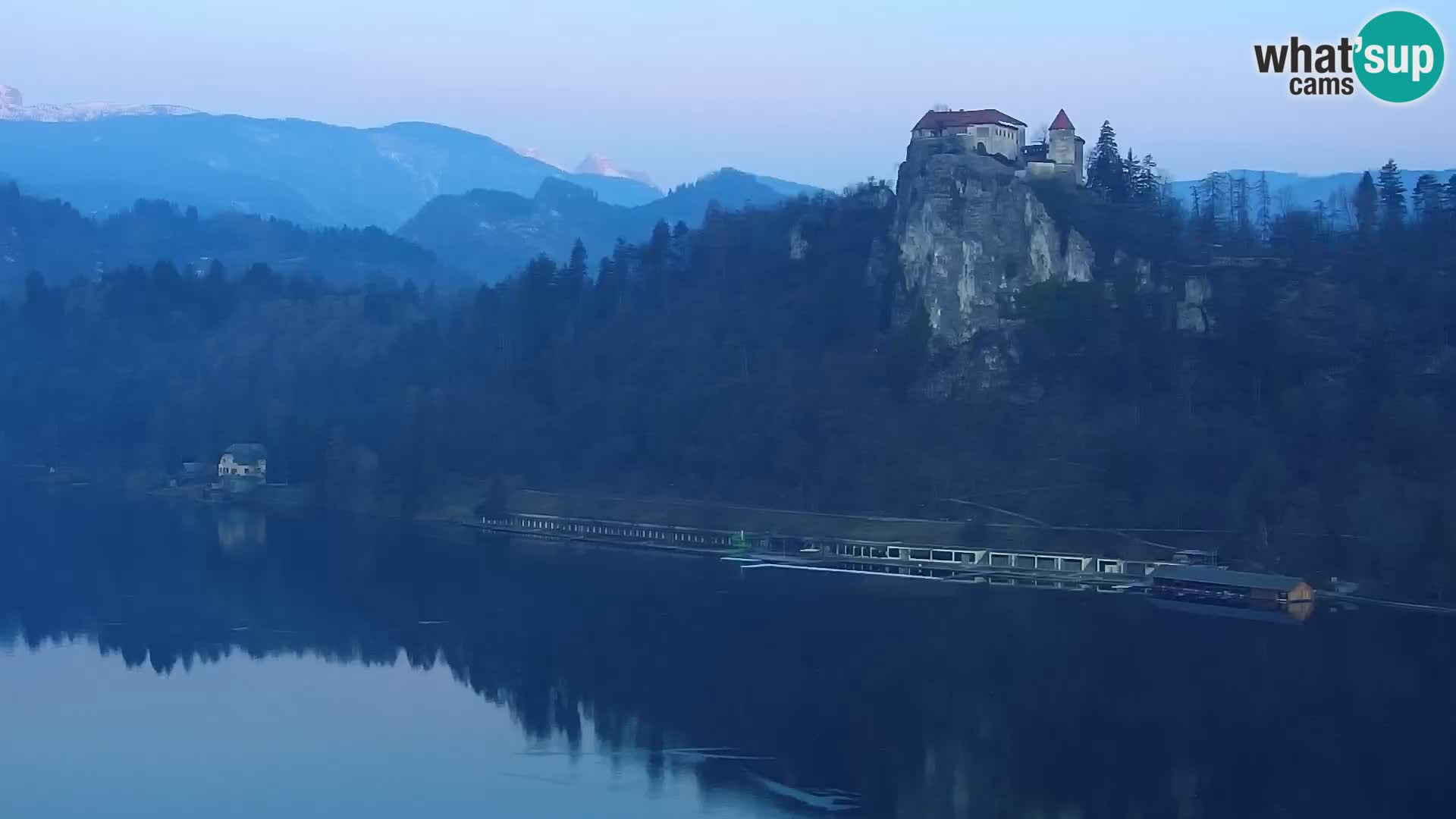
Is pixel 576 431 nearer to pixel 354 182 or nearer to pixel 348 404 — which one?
pixel 348 404

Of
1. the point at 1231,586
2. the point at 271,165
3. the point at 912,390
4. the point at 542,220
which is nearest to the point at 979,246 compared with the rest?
the point at 912,390

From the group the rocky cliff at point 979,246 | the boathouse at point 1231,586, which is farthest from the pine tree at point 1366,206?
the boathouse at point 1231,586

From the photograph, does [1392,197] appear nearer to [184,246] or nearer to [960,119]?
[960,119]

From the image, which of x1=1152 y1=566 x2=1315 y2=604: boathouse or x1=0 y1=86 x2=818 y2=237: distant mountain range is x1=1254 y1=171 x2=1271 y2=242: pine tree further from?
x1=0 y1=86 x2=818 y2=237: distant mountain range

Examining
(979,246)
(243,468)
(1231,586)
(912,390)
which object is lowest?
(1231,586)

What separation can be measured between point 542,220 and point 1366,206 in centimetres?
5726

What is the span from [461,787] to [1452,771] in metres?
8.82

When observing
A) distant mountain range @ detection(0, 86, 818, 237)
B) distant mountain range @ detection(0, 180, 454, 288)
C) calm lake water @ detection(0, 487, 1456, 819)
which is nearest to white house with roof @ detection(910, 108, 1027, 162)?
calm lake water @ detection(0, 487, 1456, 819)

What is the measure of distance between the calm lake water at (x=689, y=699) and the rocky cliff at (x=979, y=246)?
24.6 ft

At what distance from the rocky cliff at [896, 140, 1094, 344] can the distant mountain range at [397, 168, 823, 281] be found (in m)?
46.5

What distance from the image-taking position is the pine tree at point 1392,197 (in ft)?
107

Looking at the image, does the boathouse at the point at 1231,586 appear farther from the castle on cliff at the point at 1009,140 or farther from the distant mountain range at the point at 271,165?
the distant mountain range at the point at 271,165

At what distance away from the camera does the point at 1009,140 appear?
110 feet

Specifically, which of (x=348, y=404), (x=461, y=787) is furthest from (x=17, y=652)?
(x=348, y=404)
